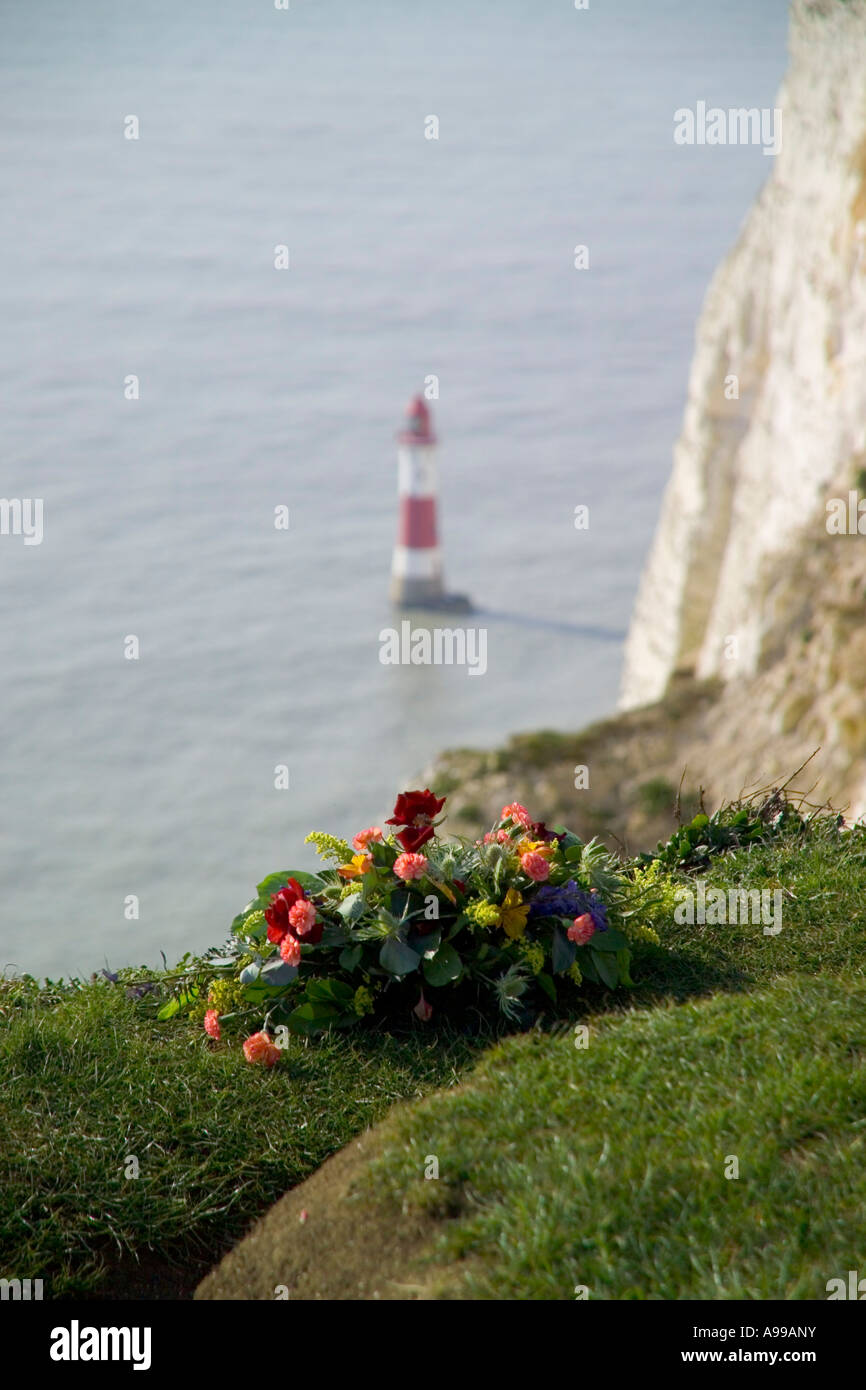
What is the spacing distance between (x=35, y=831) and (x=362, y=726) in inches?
220

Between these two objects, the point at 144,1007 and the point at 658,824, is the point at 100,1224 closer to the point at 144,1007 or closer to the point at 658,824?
the point at 144,1007

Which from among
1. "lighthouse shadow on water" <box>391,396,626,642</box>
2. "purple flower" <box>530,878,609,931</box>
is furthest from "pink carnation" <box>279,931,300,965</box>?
"lighthouse shadow on water" <box>391,396,626,642</box>

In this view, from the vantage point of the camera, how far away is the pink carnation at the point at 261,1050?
352cm

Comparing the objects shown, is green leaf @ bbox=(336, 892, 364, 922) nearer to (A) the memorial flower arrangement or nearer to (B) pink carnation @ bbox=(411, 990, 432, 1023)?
(A) the memorial flower arrangement

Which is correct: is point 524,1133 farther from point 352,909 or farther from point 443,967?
point 352,909

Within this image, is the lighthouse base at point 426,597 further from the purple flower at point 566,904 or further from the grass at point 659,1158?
the grass at point 659,1158

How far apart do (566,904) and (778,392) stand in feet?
36.1

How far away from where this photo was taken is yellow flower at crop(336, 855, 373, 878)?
3.80 meters

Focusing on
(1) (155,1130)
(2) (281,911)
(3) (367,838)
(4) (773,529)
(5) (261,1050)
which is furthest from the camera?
(4) (773,529)

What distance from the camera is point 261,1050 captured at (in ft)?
11.5

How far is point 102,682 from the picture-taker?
24.4 m

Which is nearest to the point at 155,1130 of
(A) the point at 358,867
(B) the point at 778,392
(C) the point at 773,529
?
(A) the point at 358,867

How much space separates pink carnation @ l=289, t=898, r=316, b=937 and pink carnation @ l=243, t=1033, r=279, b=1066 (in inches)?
11.4

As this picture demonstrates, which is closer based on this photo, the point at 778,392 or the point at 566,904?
the point at 566,904
